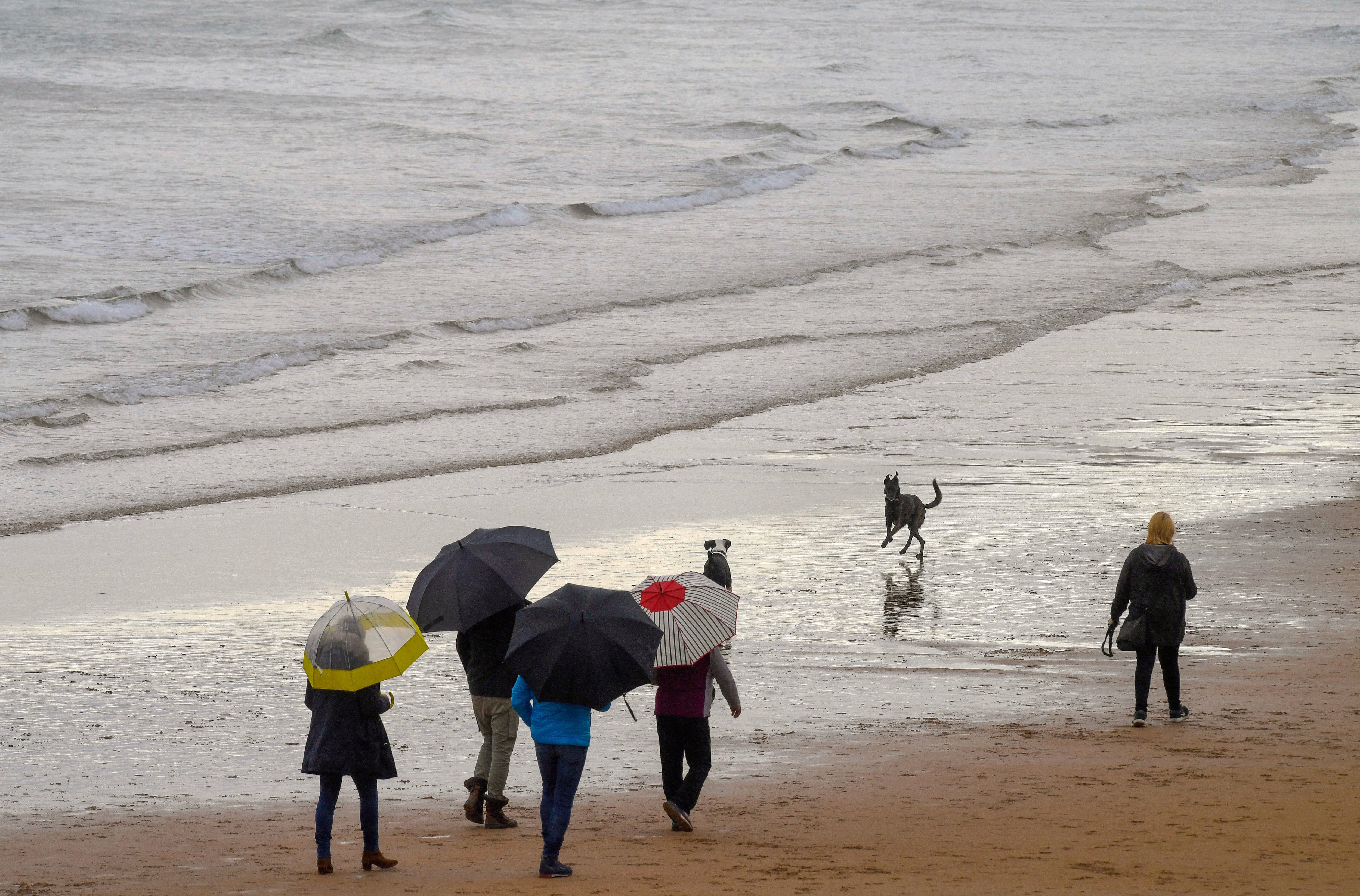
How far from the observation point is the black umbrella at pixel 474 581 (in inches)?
279

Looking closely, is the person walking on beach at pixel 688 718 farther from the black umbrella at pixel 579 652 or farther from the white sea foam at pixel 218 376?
the white sea foam at pixel 218 376

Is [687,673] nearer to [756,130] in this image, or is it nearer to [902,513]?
[902,513]

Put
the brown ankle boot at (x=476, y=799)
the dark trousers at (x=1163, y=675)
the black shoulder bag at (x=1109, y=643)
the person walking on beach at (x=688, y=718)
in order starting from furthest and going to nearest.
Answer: the black shoulder bag at (x=1109, y=643) → the dark trousers at (x=1163, y=675) → the brown ankle boot at (x=476, y=799) → the person walking on beach at (x=688, y=718)

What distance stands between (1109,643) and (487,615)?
12.8 feet

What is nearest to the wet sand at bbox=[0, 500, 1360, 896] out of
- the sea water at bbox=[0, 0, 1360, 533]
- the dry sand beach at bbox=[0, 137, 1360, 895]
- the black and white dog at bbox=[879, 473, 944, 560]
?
the dry sand beach at bbox=[0, 137, 1360, 895]

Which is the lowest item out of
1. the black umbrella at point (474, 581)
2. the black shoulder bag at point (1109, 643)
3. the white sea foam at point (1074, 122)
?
the black shoulder bag at point (1109, 643)

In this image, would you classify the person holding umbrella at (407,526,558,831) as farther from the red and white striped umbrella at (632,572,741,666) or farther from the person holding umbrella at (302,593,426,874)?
the red and white striped umbrella at (632,572,741,666)

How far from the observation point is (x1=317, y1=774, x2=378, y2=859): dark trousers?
6613mm

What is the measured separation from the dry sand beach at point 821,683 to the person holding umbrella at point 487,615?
22 centimetres

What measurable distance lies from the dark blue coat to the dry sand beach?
452 mm

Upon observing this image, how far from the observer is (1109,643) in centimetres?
925

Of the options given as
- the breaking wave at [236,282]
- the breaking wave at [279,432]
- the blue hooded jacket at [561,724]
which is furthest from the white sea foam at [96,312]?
the blue hooded jacket at [561,724]

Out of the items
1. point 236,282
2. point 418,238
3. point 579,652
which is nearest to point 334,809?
point 579,652

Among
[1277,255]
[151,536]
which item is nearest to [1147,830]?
[151,536]
